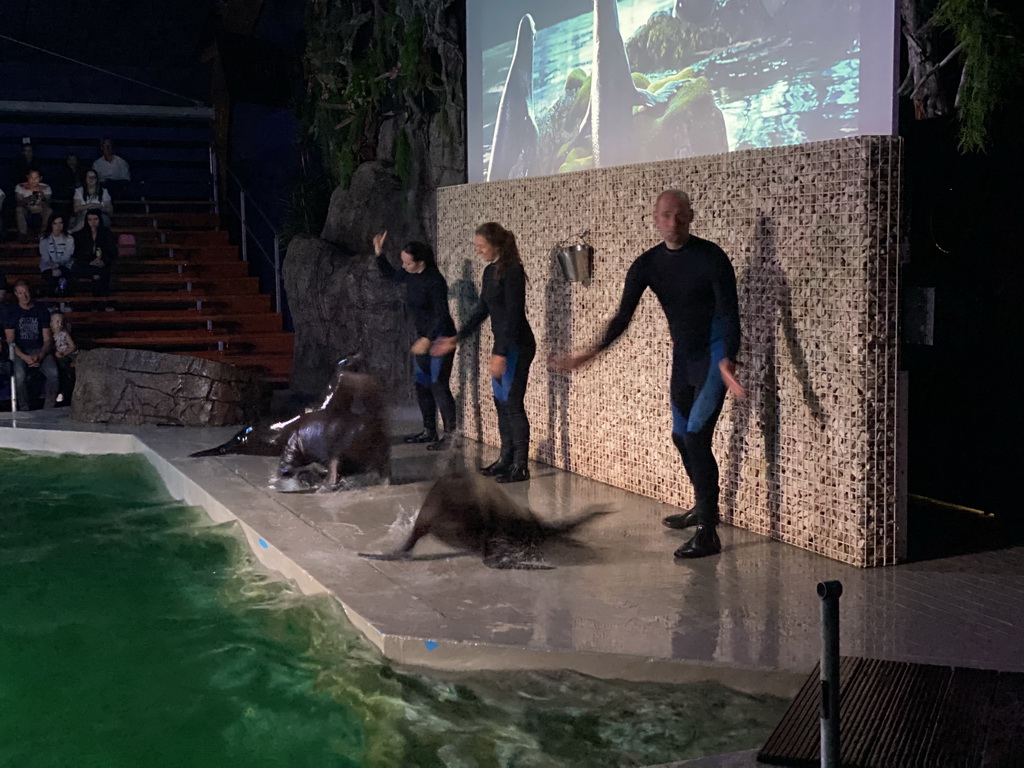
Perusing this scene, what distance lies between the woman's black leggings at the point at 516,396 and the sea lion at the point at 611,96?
147 centimetres

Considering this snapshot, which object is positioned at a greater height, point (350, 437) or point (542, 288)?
point (542, 288)

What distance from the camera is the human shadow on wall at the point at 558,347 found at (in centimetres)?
816

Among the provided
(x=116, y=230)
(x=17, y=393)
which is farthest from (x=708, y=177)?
(x=116, y=230)

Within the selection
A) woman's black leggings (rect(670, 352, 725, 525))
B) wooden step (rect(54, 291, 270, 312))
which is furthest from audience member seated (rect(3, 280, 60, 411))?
woman's black leggings (rect(670, 352, 725, 525))

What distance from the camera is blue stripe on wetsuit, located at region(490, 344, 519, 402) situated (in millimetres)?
7750

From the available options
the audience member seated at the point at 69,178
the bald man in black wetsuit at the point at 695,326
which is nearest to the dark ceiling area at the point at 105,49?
the audience member seated at the point at 69,178

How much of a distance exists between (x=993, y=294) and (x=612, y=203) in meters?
2.51

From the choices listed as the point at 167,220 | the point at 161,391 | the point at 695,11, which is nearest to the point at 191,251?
the point at 167,220

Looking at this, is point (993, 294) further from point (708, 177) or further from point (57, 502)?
point (57, 502)

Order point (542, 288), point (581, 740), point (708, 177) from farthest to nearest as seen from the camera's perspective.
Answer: point (542, 288)
point (708, 177)
point (581, 740)

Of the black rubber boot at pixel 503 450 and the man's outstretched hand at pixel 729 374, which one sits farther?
the black rubber boot at pixel 503 450

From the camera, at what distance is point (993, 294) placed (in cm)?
607

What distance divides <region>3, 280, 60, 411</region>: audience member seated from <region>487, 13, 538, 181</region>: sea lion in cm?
516

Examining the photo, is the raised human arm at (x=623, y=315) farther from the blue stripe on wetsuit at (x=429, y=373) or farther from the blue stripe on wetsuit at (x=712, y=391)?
the blue stripe on wetsuit at (x=429, y=373)
